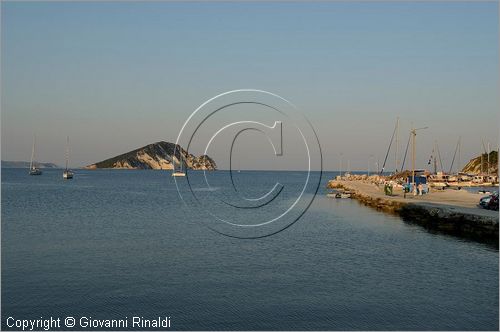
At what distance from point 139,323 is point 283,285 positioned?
28.7ft

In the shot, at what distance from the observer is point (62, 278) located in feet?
93.4

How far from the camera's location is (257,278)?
2894 centimetres

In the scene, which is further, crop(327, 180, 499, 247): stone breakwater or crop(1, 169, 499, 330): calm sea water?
crop(327, 180, 499, 247): stone breakwater

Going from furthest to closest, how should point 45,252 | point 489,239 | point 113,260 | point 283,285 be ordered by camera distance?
point 489,239
point 45,252
point 113,260
point 283,285

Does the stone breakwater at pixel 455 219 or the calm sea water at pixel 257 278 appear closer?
the calm sea water at pixel 257 278

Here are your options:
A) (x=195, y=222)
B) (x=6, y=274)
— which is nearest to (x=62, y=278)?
(x=6, y=274)

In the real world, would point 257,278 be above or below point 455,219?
below

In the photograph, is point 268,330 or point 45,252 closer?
point 268,330

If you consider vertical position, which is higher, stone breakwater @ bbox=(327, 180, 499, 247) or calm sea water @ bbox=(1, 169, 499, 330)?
stone breakwater @ bbox=(327, 180, 499, 247)

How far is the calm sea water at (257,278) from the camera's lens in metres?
22.3

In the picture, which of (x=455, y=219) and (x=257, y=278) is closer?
(x=257, y=278)

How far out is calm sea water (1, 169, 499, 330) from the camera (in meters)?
22.3

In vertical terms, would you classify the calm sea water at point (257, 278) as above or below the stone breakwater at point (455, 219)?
below

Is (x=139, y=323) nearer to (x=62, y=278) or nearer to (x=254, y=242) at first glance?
(x=62, y=278)
